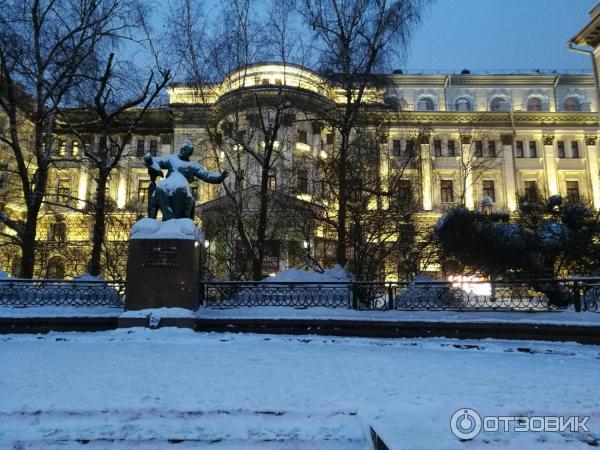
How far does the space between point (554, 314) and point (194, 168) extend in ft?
28.8

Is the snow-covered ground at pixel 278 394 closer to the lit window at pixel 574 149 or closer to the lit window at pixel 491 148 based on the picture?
the lit window at pixel 491 148

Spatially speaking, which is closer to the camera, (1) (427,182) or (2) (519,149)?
(1) (427,182)

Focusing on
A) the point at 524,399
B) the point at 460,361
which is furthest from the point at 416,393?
the point at 460,361

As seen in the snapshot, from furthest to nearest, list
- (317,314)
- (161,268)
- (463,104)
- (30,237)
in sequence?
(463,104) → (30,237) → (317,314) → (161,268)

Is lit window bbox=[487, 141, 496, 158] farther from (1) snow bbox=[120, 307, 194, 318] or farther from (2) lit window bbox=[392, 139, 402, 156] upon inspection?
(1) snow bbox=[120, 307, 194, 318]

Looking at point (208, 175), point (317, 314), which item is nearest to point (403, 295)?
point (317, 314)

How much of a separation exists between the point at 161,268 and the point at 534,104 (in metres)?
49.7

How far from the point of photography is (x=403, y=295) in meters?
10.7

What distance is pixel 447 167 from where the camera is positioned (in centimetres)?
4597

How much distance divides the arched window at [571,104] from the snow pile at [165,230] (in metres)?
50.6

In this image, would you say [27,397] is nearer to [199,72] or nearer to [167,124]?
[199,72]

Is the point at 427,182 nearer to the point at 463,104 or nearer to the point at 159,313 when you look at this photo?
the point at 463,104

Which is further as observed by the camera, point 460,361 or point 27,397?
point 460,361

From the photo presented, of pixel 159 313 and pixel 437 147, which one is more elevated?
pixel 437 147
